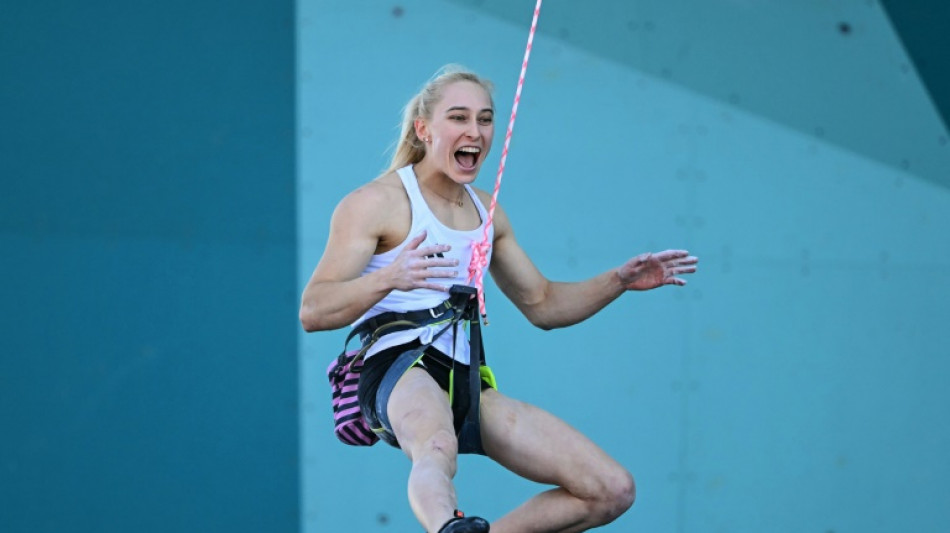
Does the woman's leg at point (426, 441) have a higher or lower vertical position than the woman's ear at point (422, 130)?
lower

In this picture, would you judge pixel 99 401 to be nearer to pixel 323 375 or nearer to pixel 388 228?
pixel 323 375

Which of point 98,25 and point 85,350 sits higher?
point 98,25

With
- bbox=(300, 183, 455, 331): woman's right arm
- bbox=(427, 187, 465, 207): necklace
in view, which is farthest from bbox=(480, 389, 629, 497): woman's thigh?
bbox=(427, 187, 465, 207): necklace

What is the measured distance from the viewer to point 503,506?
12.2 feet

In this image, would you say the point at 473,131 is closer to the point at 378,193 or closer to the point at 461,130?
the point at 461,130

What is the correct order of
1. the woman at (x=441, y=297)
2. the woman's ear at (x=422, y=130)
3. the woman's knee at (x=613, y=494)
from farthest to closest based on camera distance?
1. the woman's ear at (x=422, y=130)
2. the woman's knee at (x=613, y=494)
3. the woman at (x=441, y=297)

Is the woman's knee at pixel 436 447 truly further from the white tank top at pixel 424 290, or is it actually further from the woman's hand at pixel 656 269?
the woman's hand at pixel 656 269

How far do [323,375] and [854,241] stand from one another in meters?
1.75

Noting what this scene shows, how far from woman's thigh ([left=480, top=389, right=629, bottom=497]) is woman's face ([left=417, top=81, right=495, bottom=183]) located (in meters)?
0.52

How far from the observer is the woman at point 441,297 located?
2.50 metres

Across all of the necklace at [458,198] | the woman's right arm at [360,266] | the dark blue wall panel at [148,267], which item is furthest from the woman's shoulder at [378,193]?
the dark blue wall panel at [148,267]

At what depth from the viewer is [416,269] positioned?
92.4 inches

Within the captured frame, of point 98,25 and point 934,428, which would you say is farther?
point 934,428

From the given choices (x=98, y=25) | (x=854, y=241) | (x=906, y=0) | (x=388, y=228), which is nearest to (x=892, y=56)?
(x=906, y=0)
